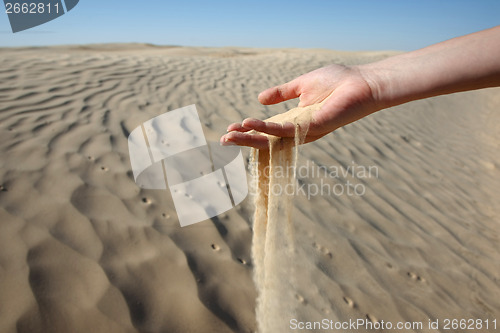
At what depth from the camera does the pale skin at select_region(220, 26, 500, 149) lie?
4.72 feet

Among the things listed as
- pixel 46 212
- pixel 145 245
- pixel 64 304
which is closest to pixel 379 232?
pixel 145 245

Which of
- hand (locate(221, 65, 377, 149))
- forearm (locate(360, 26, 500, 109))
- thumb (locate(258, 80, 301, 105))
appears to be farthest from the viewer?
thumb (locate(258, 80, 301, 105))

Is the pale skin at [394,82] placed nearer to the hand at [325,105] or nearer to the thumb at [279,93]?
the hand at [325,105]

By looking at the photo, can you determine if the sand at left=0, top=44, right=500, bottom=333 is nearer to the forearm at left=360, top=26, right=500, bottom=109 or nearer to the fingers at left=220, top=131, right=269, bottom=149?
the fingers at left=220, top=131, right=269, bottom=149

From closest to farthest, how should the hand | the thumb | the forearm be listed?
the forearm, the hand, the thumb

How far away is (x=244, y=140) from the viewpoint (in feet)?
5.10

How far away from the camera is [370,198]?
277cm

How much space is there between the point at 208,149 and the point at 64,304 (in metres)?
Answer: 1.76

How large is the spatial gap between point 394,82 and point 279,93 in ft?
2.23

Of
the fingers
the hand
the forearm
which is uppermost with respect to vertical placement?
the forearm

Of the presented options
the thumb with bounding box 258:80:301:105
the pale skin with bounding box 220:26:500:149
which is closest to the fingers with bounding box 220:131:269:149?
the pale skin with bounding box 220:26:500:149

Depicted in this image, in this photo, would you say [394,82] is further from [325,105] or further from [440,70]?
[325,105]

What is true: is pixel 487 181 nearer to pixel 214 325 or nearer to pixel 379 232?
pixel 379 232

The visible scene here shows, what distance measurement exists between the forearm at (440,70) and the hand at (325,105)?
0.23 ft
